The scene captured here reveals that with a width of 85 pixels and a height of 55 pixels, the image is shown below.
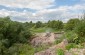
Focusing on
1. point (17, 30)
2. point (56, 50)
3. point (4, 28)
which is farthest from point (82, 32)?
point (17, 30)

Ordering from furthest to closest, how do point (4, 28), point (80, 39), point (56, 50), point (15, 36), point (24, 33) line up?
point (24, 33) < point (15, 36) < point (4, 28) < point (80, 39) < point (56, 50)

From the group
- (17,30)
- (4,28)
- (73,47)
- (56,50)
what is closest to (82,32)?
(73,47)

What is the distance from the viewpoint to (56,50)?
35.9 feet

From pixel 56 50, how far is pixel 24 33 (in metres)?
12.5

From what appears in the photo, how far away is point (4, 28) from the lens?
63.3 feet

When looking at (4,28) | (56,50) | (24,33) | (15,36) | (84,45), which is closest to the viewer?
(56,50)

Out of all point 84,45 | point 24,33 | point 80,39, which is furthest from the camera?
point 24,33

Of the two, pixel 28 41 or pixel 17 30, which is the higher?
pixel 17 30

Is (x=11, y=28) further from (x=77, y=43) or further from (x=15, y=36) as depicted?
(x=77, y=43)

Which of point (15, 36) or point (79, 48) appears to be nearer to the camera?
point (79, 48)

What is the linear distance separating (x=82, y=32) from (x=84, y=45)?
52.9 inches

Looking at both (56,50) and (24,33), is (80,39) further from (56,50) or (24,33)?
(24,33)

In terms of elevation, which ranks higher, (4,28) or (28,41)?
(4,28)

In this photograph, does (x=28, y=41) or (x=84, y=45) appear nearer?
(x=84, y=45)
